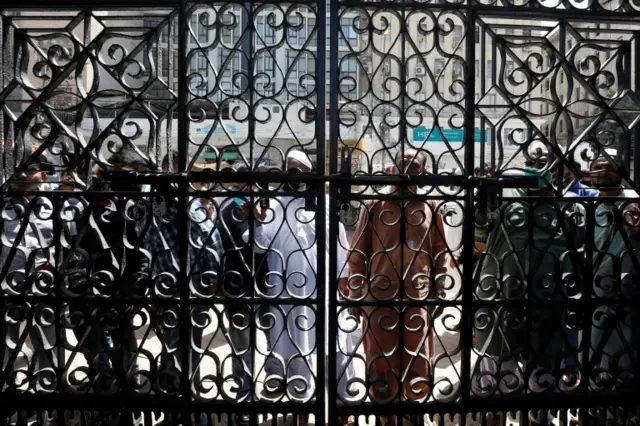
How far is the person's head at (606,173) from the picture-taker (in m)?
2.97

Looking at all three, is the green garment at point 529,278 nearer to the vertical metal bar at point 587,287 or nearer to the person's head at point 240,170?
the vertical metal bar at point 587,287

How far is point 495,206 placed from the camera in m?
2.80

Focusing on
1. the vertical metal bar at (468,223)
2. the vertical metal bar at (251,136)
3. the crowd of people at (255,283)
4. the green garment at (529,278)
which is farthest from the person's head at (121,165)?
the green garment at (529,278)

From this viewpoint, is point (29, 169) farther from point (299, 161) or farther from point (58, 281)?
point (299, 161)

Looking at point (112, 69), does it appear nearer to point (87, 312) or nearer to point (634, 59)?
point (87, 312)

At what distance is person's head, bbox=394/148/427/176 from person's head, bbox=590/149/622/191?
3.13ft

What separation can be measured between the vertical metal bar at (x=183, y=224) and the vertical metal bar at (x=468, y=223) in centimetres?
148

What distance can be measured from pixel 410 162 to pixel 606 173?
3.68ft

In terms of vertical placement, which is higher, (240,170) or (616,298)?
(240,170)

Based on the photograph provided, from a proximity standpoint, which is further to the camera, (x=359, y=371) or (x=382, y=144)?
(x=359, y=371)

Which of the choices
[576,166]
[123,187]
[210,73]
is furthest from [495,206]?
[123,187]

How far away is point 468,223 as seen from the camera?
2887 mm

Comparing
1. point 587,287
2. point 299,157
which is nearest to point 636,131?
point 587,287

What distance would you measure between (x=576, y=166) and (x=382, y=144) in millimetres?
1108
